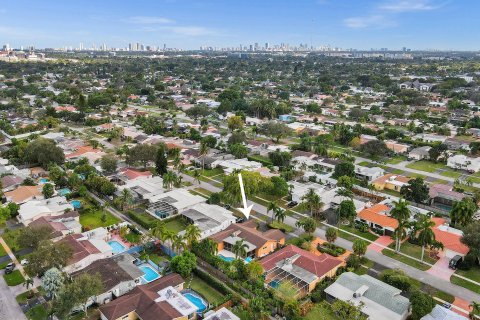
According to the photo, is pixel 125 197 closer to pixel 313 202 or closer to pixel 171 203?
pixel 171 203

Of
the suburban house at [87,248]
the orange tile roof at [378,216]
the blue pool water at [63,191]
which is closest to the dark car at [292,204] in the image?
the orange tile roof at [378,216]

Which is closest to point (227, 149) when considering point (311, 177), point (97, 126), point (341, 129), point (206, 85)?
point (311, 177)

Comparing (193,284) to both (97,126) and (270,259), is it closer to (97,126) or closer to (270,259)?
(270,259)

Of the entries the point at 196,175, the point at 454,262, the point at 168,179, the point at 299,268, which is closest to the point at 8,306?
the point at 299,268

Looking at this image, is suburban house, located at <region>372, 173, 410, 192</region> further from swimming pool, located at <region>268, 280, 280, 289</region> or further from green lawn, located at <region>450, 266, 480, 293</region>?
swimming pool, located at <region>268, 280, 280, 289</region>

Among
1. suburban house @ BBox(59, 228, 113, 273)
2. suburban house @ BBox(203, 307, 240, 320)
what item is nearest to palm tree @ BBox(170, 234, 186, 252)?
suburban house @ BBox(59, 228, 113, 273)
